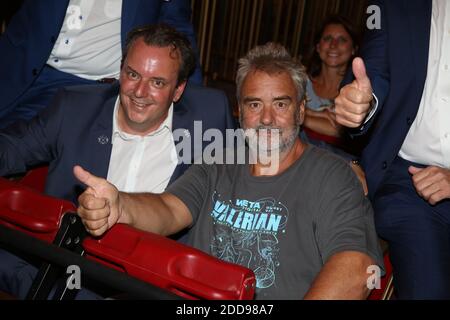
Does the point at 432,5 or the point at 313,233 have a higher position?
the point at 432,5

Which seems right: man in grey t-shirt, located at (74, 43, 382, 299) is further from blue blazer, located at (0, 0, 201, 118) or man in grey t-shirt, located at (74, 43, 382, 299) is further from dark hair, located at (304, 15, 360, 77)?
dark hair, located at (304, 15, 360, 77)

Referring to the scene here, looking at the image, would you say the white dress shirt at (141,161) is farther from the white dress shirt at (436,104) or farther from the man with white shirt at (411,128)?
the white dress shirt at (436,104)

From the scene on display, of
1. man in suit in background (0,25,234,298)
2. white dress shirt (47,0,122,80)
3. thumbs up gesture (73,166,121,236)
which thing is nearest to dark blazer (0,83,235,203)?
man in suit in background (0,25,234,298)

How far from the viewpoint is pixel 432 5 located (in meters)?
2.01

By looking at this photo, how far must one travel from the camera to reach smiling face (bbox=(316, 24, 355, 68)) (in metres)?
3.66

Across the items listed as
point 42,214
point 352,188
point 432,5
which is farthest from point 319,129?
point 42,214

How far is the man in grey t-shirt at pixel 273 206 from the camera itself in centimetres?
157

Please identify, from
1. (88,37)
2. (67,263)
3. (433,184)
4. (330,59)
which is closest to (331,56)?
(330,59)

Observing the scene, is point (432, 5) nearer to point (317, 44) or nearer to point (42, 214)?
point (42, 214)

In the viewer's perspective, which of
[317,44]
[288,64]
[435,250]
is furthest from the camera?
[317,44]

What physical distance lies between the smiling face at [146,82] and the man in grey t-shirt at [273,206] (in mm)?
310

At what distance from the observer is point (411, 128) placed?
6.65ft

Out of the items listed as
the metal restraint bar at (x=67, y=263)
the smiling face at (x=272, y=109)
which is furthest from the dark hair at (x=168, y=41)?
the metal restraint bar at (x=67, y=263)
